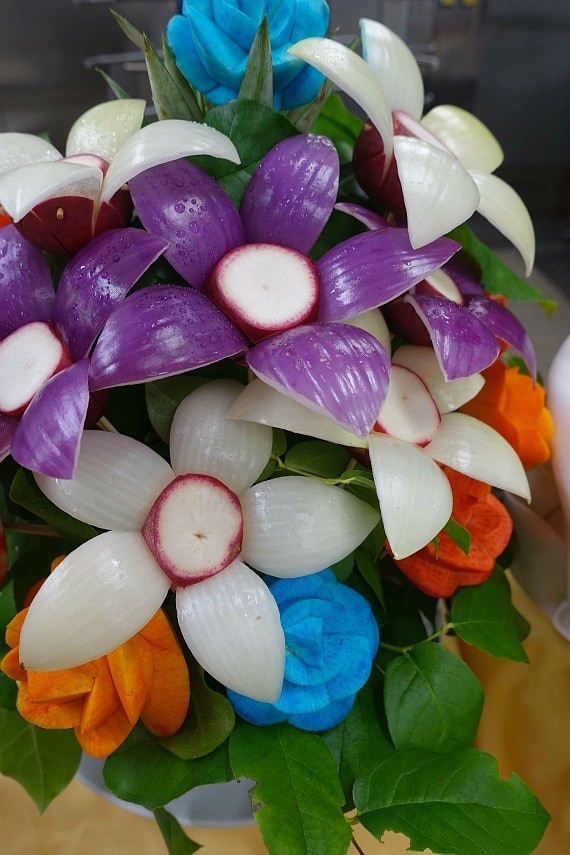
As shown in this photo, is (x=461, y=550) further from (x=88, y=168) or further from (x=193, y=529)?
(x=88, y=168)

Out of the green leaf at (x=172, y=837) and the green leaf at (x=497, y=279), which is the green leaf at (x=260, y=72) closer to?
the green leaf at (x=497, y=279)

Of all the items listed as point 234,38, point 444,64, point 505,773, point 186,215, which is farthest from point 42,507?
point 444,64

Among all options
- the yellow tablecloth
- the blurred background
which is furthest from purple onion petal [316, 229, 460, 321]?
the blurred background

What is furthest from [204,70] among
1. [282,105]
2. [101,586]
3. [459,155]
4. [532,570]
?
[532,570]

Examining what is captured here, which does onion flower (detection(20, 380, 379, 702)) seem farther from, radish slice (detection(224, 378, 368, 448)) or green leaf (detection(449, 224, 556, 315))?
green leaf (detection(449, 224, 556, 315))

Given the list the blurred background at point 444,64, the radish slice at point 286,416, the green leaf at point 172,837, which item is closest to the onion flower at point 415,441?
the radish slice at point 286,416

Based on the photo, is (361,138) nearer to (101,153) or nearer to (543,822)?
(101,153)
